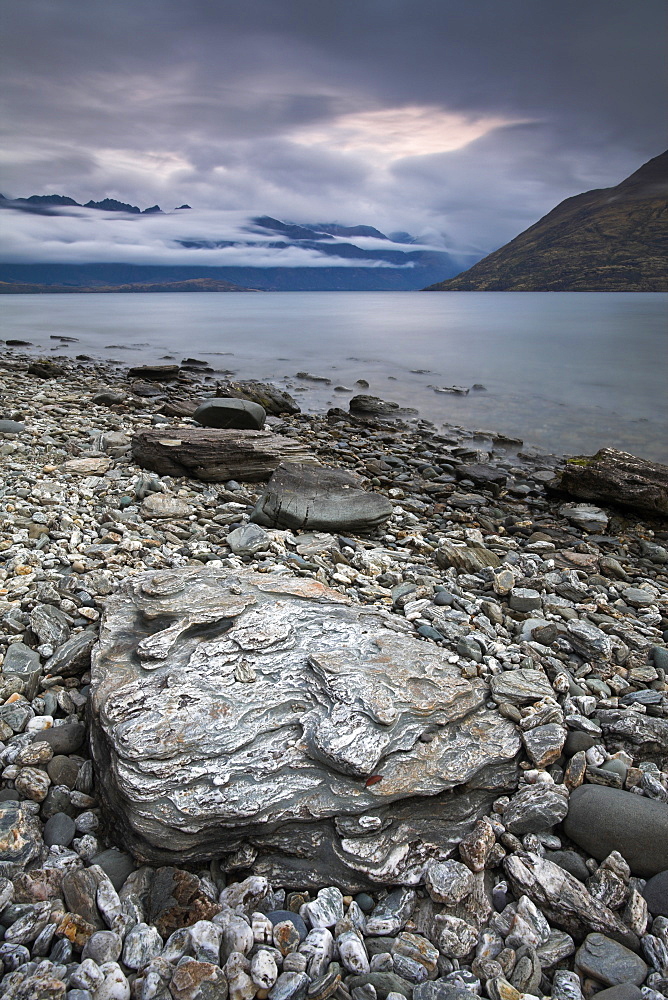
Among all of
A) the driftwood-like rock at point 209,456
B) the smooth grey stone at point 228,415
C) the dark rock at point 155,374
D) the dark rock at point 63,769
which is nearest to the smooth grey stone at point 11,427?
the driftwood-like rock at point 209,456

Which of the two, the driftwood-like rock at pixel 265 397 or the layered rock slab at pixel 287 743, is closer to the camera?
the layered rock slab at pixel 287 743

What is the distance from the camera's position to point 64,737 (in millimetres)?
3383

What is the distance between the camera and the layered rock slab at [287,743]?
2799mm

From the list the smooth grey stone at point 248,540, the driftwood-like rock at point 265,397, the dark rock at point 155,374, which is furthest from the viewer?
the dark rock at point 155,374

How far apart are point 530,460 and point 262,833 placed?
38.1 feet

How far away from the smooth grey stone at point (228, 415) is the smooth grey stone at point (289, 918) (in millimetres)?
10406

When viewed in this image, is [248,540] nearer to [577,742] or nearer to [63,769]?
[63,769]

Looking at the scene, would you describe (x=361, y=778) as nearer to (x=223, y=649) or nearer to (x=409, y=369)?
(x=223, y=649)

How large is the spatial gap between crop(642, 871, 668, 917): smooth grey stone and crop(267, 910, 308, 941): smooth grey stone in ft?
5.52

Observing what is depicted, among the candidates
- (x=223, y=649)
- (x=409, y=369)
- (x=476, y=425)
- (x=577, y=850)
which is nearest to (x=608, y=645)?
(x=577, y=850)

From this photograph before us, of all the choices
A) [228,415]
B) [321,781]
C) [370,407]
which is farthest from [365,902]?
[370,407]

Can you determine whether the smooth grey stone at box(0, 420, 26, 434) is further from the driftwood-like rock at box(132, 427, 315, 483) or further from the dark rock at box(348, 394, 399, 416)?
the dark rock at box(348, 394, 399, 416)

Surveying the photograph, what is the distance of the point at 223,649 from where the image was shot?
3625mm

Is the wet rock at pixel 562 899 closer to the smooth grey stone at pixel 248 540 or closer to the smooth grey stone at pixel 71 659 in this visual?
the smooth grey stone at pixel 71 659
